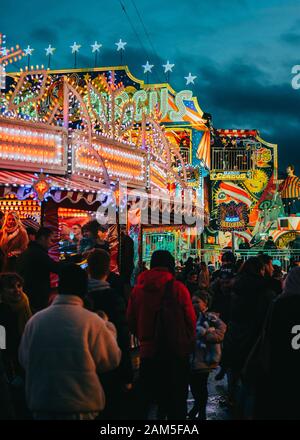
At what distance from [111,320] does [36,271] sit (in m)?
2.79

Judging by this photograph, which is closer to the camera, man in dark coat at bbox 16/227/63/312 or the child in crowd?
the child in crowd

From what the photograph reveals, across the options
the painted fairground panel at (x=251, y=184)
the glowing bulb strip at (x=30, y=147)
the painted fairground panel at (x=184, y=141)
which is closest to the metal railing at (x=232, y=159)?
the painted fairground panel at (x=251, y=184)

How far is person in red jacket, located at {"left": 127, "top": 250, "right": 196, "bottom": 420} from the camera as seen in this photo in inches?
221

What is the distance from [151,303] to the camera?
5734 millimetres

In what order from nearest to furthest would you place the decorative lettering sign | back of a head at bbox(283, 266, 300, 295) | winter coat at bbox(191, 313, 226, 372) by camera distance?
back of a head at bbox(283, 266, 300, 295) → winter coat at bbox(191, 313, 226, 372) → the decorative lettering sign

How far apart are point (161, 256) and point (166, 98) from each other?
28.9 metres

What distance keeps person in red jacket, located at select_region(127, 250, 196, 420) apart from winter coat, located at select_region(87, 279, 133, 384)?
0.52 meters

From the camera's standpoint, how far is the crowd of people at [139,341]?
12.2 ft

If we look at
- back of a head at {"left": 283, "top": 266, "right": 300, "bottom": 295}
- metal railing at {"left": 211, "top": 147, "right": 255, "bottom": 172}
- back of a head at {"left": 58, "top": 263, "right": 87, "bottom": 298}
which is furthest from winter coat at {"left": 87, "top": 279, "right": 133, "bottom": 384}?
metal railing at {"left": 211, "top": 147, "right": 255, "bottom": 172}

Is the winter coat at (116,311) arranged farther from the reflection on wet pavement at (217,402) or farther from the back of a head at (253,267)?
the reflection on wet pavement at (217,402)

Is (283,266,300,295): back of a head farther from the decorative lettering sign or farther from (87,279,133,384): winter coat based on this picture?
the decorative lettering sign

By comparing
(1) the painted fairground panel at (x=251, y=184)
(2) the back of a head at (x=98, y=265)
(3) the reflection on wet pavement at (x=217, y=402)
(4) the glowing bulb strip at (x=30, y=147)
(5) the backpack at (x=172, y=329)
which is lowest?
(3) the reflection on wet pavement at (x=217, y=402)
